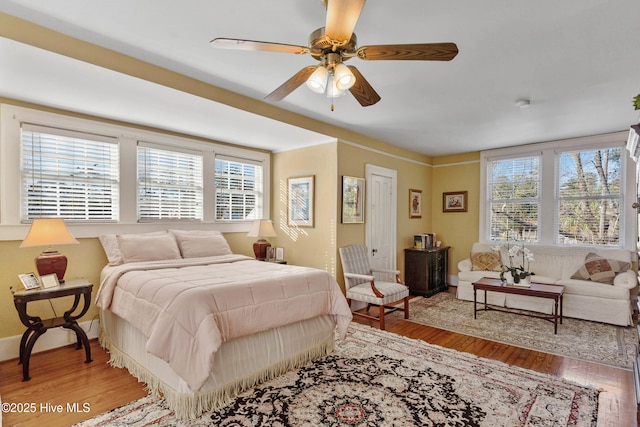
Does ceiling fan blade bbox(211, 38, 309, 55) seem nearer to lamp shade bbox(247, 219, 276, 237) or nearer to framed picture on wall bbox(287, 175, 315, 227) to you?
framed picture on wall bbox(287, 175, 315, 227)

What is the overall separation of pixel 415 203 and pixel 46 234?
17.4 feet

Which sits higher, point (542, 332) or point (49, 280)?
point (49, 280)

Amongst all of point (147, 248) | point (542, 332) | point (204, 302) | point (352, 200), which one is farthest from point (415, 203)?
point (204, 302)

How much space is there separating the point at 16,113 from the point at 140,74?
59.0 inches

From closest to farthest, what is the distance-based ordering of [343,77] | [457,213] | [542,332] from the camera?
1. [343,77]
2. [542,332]
3. [457,213]

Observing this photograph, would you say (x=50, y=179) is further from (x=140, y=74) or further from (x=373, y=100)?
(x=373, y=100)

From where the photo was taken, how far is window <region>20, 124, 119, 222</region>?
3258 millimetres

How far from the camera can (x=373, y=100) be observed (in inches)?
93.4

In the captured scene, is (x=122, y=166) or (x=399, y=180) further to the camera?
(x=399, y=180)

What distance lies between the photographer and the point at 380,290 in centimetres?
404

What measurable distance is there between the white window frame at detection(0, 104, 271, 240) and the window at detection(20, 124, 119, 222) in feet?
0.22

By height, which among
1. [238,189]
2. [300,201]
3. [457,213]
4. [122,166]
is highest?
[122,166]

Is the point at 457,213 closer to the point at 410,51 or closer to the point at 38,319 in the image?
the point at 410,51

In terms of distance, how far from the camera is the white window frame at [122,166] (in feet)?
10.2
